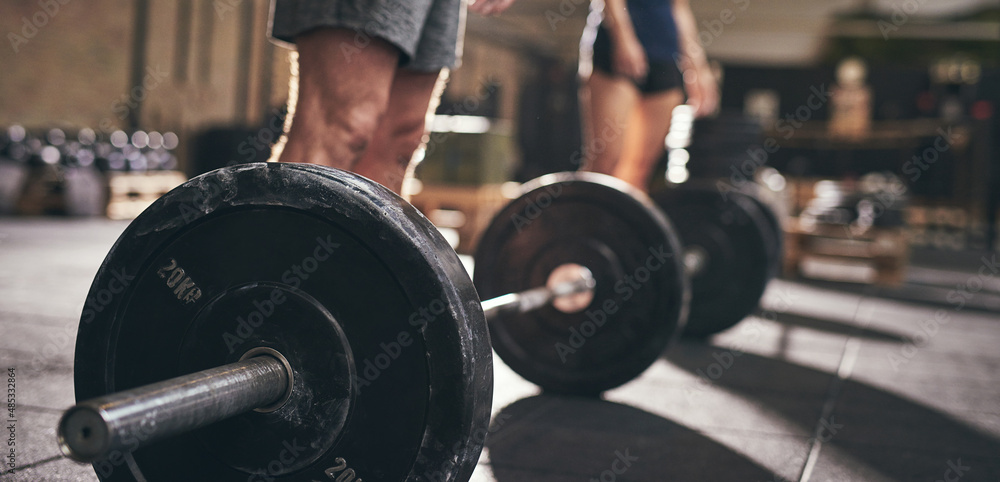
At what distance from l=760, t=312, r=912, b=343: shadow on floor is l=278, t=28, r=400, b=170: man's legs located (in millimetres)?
2120

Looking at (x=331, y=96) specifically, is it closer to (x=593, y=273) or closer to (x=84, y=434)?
(x=84, y=434)

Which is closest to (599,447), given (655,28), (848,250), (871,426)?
(871,426)

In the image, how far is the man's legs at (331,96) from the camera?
1.01 meters

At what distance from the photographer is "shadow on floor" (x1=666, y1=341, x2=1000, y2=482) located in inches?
47.8

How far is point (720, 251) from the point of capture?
235 cm

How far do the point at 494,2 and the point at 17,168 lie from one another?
19.6 feet

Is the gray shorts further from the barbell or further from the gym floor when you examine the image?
the gym floor

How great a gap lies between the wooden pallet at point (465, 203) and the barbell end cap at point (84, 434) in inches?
162

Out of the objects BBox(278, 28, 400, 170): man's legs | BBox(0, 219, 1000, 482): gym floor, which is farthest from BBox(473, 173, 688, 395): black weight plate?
BBox(278, 28, 400, 170): man's legs

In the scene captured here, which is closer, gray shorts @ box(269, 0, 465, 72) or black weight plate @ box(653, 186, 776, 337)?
gray shorts @ box(269, 0, 465, 72)

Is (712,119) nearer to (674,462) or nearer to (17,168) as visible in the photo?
(674,462)

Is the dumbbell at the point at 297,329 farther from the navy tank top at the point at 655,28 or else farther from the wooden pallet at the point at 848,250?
the wooden pallet at the point at 848,250

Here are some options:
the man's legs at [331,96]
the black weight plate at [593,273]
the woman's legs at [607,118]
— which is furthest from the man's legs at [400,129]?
the woman's legs at [607,118]

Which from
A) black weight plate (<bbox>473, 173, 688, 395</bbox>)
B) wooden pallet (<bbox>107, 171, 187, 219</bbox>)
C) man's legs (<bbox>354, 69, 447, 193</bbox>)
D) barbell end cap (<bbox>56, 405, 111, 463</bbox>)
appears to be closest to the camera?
barbell end cap (<bbox>56, 405, 111, 463</bbox>)
